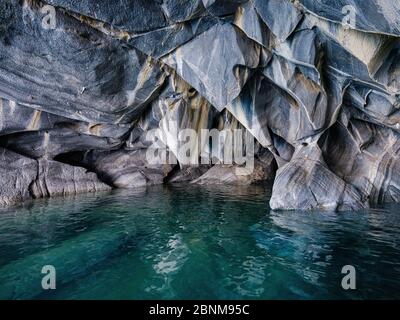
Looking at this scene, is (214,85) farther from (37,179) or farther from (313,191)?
(37,179)

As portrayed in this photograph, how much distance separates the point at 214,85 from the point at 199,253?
22.5 ft

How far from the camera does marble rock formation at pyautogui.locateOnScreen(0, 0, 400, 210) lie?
33.5 ft

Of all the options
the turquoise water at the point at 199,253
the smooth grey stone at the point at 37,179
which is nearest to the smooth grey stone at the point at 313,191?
the turquoise water at the point at 199,253

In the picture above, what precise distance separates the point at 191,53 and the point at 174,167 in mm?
15293

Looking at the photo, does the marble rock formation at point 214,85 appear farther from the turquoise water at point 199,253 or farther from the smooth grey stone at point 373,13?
the turquoise water at point 199,253

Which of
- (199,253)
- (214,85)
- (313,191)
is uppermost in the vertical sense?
(214,85)

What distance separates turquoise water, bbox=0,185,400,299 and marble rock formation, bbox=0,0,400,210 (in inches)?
112

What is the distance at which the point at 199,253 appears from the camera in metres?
7.96

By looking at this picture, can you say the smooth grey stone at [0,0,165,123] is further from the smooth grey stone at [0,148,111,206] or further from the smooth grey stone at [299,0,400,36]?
the smooth grey stone at [299,0,400,36]

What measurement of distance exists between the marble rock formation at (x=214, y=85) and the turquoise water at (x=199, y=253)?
285 centimetres

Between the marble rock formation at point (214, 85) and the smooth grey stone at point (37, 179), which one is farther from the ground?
the marble rock formation at point (214, 85)

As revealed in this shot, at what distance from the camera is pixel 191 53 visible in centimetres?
1194

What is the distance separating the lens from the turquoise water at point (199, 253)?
19.8 feet

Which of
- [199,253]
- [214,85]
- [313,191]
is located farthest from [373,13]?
[199,253]
